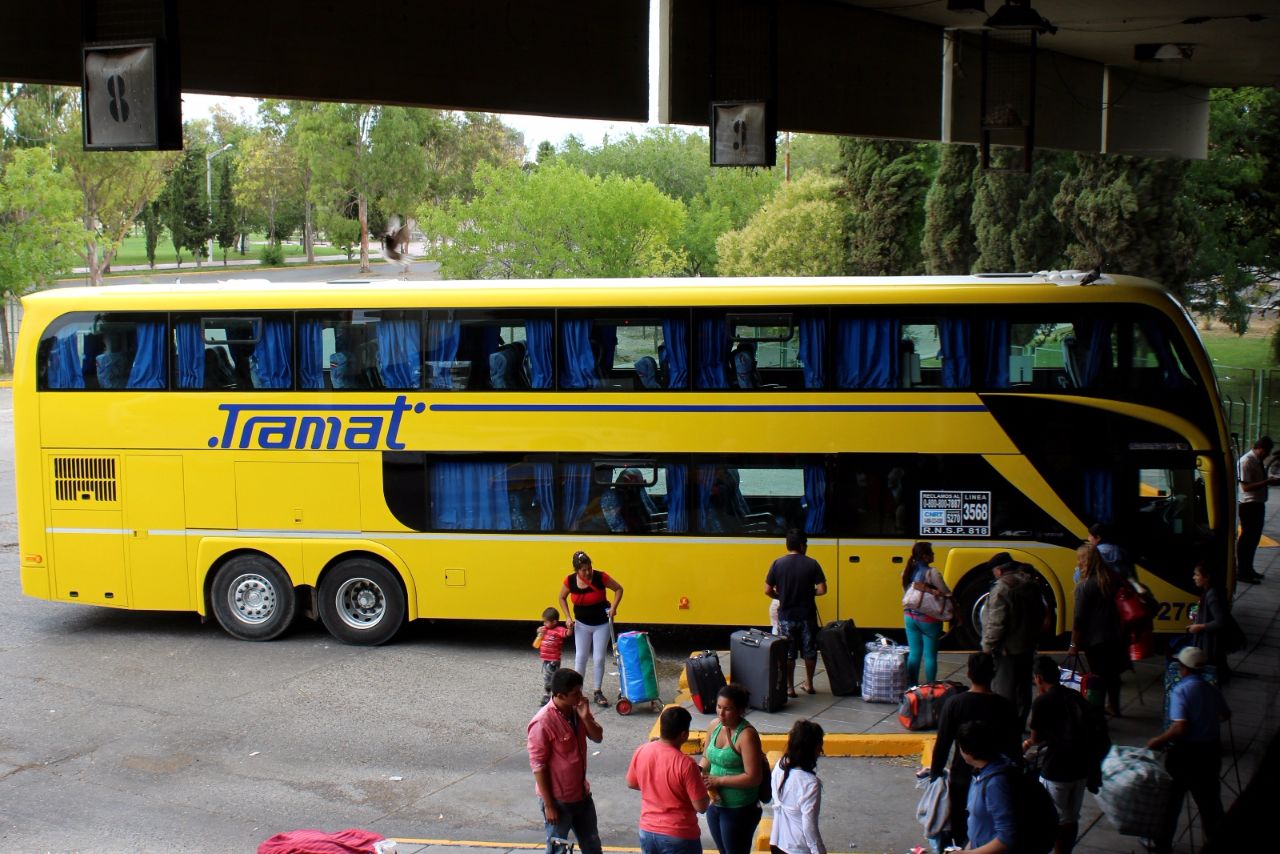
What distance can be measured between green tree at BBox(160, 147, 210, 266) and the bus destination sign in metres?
66.3

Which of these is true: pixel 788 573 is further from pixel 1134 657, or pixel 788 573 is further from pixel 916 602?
pixel 1134 657

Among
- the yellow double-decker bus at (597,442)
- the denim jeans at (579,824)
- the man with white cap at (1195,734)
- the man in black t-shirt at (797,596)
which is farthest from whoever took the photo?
the yellow double-decker bus at (597,442)

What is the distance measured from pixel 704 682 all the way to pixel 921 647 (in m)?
2.04

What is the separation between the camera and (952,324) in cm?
1301

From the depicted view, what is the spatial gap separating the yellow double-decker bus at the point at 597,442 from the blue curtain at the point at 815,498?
3 cm

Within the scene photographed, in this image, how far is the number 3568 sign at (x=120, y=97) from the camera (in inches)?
312

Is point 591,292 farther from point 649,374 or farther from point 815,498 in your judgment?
point 815,498

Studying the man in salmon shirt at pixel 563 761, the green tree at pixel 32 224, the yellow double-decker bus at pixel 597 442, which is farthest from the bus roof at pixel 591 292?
the green tree at pixel 32 224

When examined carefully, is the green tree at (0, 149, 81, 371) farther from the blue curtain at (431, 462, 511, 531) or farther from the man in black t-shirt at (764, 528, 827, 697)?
the man in black t-shirt at (764, 528, 827, 697)

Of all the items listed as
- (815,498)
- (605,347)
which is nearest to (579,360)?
(605,347)

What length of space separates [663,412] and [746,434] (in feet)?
2.90

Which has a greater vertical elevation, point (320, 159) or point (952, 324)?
point (320, 159)

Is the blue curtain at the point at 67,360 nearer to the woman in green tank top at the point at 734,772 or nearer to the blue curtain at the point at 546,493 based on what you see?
the blue curtain at the point at 546,493

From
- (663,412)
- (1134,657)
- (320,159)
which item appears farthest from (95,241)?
(1134,657)
